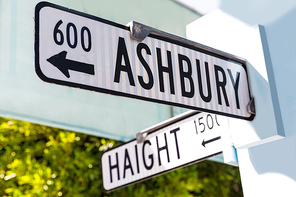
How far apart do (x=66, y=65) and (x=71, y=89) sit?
174 centimetres

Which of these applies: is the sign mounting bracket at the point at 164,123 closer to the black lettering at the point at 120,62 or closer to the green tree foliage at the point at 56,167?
the black lettering at the point at 120,62

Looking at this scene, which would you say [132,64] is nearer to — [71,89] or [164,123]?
[164,123]

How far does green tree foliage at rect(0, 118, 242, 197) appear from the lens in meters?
4.64

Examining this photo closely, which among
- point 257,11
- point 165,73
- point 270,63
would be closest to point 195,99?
point 165,73

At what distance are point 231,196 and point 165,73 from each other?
185 inches

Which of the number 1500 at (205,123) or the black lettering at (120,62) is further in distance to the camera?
the number 1500 at (205,123)

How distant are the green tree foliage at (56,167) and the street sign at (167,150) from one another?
1995mm

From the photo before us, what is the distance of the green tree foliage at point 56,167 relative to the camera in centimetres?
464

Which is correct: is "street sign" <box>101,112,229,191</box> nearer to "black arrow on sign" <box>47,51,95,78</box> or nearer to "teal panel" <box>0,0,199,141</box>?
"teal panel" <box>0,0,199,141</box>

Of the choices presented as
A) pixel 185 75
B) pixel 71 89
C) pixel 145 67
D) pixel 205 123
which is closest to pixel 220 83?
pixel 185 75

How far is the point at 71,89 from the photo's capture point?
10.5 feet

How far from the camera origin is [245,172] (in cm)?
219

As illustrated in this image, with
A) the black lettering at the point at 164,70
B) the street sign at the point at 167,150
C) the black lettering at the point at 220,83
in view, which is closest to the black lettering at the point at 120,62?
the black lettering at the point at 164,70

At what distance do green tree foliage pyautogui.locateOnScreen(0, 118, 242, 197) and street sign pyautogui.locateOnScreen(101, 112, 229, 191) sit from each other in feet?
6.55
